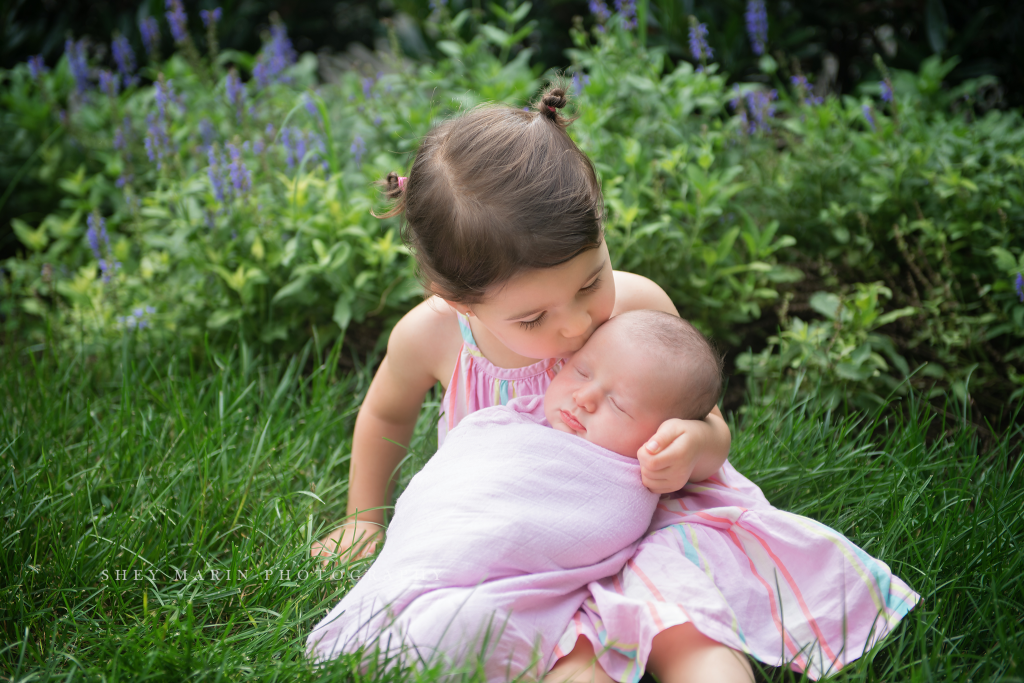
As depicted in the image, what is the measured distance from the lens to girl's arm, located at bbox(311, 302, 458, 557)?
1.90 metres

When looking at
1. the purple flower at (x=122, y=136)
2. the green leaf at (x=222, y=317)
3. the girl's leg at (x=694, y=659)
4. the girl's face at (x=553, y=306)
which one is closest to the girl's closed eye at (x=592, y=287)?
the girl's face at (x=553, y=306)

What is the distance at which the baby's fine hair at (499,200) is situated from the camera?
145cm

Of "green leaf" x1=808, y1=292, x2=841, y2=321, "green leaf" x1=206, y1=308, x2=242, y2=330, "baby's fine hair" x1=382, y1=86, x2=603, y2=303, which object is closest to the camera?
"baby's fine hair" x1=382, y1=86, x2=603, y2=303

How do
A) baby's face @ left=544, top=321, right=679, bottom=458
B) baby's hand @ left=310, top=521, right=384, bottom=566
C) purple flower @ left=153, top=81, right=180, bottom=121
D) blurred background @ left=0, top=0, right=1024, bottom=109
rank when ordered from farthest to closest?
blurred background @ left=0, top=0, right=1024, bottom=109
purple flower @ left=153, top=81, right=180, bottom=121
baby's hand @ left=310, top=521, right=384, bottom=566
baby's face @ left=544, top=321, right=679, bottom=458

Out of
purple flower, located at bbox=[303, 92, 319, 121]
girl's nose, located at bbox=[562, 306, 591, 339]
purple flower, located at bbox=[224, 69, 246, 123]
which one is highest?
purple flower, located at bbox=[224, 69, 246, 123]

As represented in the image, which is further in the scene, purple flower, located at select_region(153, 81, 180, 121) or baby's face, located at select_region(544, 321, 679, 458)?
purple flower, located at select_region(153, 81, 180, 121)

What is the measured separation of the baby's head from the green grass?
48 centimetres

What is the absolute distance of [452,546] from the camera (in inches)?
54.9

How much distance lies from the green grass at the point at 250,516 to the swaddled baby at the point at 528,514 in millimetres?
95

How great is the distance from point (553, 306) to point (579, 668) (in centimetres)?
65

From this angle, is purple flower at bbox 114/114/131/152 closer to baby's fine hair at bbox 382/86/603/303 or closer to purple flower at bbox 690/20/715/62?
baby's fine hair at bbox 382/86/603/303

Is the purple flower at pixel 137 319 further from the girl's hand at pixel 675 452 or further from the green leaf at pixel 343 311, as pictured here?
the girl's hand at pixel 675 452

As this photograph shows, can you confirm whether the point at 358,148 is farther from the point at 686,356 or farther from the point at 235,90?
the point at 686,356

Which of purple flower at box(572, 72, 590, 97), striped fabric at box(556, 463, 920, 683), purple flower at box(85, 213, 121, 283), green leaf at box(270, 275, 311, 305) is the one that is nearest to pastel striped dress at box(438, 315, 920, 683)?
striped fabric at box(556, 463, 920, 683)
